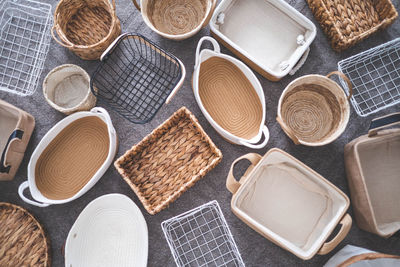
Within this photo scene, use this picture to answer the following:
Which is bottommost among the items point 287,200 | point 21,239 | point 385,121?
point 21,239

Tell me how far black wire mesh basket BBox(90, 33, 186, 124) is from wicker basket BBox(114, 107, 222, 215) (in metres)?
0.15

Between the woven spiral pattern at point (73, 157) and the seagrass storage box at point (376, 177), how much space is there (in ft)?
3.83

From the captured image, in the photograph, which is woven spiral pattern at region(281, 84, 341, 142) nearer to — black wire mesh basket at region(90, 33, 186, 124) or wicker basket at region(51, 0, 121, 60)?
black wire mesh basket at region(90, 33, 186, 124)

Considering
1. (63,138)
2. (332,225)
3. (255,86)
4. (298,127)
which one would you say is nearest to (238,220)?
(332,225)

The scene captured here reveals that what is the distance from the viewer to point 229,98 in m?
1.48

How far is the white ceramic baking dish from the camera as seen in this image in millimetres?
1474

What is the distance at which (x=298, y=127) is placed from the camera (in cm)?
147

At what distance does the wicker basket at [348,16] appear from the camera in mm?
1482

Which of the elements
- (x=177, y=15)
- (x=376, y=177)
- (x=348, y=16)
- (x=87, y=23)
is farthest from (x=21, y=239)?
(x=348, y=16)

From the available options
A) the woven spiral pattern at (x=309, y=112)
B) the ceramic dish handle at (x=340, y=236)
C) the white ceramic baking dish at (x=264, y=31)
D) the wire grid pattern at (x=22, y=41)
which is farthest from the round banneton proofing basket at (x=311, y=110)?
the wire grid pattern at (x=22, y=41)

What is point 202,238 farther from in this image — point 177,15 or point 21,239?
point 177,15

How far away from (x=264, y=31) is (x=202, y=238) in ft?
3.54

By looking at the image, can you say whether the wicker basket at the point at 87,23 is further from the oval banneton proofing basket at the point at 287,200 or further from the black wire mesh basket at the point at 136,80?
the oval banneton proofing basket at the point at 287,200

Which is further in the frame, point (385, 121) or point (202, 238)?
point (202, 238)
